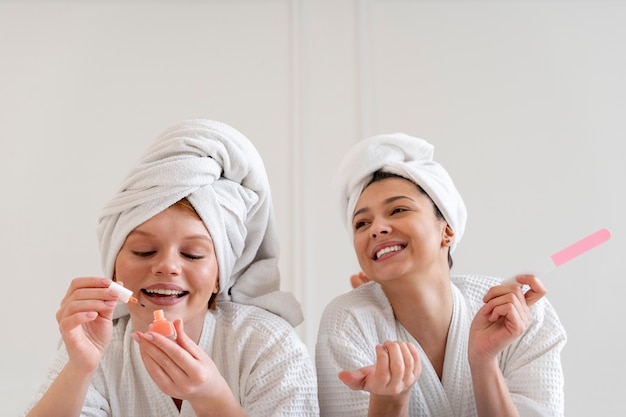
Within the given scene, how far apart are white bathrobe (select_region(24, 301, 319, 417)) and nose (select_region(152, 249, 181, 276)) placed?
0.24 metres

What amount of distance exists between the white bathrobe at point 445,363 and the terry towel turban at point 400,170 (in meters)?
0.24

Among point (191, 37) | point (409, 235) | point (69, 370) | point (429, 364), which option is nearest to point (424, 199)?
point (409, 235)

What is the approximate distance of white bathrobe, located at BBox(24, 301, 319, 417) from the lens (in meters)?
1.63

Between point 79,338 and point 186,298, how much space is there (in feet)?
0.82

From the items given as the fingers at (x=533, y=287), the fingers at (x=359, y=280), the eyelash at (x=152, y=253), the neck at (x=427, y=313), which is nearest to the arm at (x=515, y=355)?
the fingers at (x=533, y=287)

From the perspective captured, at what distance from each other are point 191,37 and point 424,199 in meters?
1.46

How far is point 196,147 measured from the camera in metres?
1.71

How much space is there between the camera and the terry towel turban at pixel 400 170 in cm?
190

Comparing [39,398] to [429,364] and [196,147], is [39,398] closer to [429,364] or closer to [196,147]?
[196,147]

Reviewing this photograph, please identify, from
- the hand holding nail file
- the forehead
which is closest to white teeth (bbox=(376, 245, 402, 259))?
the forehead

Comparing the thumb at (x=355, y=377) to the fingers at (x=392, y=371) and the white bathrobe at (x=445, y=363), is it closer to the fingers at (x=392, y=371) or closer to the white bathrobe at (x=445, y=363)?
the fingers at (x=392, y=371)

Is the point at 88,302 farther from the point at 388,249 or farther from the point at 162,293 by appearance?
the point at 388,249

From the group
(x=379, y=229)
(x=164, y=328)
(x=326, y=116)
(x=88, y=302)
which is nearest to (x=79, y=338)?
(x=88, y=302)

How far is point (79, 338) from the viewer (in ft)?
Answer: 4.82
